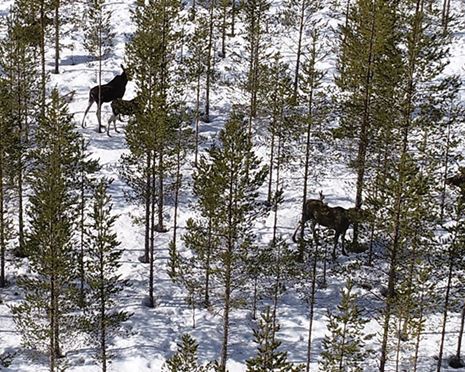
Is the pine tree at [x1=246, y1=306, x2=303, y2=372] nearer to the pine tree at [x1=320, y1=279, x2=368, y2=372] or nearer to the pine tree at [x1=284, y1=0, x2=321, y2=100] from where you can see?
the pine tree at [x1=320, y1=279, x2=368, y2=372]

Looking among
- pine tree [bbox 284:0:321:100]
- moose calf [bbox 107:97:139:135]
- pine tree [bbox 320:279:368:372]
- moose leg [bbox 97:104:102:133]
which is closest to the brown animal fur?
pine tree [bbox 320:279:368:372]

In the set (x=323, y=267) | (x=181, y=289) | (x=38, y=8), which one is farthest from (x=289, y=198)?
(x=38, y=8)

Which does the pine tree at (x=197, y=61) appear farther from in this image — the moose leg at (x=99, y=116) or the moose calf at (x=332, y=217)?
the moose calf at (x=332, y=217)

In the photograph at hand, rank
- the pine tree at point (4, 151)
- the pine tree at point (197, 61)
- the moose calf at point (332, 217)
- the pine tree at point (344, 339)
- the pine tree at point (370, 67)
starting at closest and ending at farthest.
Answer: the pine tree at point (344, 339) → the pine tree at point (4, 151) → the pine tree at point (370, 67) → the moose calf at point (332, 217) → the pine tree at point (197, 61)

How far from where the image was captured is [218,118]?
46.3 m

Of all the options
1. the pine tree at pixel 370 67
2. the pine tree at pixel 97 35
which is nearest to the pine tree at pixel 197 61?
the pine tree at pixel 97 35

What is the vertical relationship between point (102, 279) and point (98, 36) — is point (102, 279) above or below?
below

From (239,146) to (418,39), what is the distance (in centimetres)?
1050

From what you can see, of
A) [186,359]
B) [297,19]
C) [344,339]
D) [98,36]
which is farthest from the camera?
[297,19]

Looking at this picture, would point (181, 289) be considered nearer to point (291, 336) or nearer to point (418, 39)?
point (291, 336)

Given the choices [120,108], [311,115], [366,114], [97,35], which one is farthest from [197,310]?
[97,35]

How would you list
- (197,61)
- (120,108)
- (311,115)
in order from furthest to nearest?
(197,61), (120,108), (311,115)

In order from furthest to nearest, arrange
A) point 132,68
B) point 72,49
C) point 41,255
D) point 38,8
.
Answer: point 72,49
point 38,8
point 132,68
point 41,255

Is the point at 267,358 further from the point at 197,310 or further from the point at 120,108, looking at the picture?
the point at 120,108
